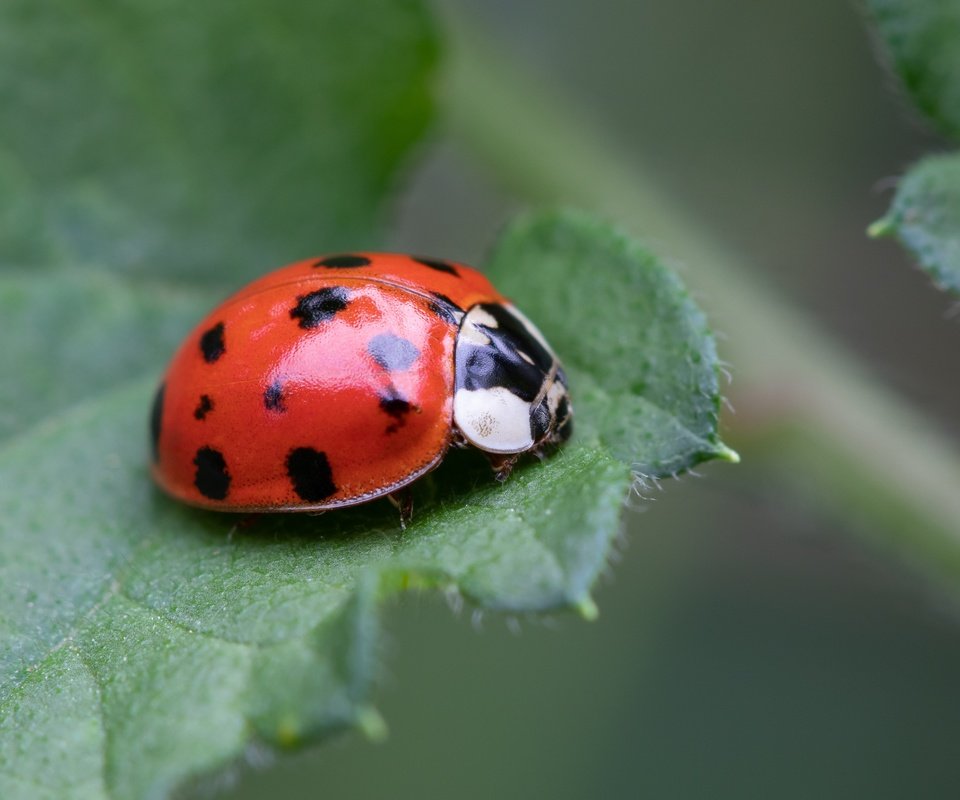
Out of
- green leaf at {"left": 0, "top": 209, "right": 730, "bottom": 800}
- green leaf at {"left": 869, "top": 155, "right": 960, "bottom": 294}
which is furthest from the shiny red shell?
green leaf at {"left": 869, "top": 155, "right": 960, "bottom": 294}

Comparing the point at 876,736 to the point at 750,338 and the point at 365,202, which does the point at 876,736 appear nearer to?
the point at 750,338

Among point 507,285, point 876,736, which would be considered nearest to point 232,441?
point 507,285

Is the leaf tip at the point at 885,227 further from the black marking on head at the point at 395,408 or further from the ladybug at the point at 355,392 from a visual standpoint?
the black marking on head at the point at 395,408

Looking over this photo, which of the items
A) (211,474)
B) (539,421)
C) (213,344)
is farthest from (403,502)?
(213,344)

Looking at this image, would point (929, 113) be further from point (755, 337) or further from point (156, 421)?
point (156, 421)

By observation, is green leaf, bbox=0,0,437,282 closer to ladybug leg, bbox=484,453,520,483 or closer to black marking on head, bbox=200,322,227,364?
black marking on head, bbox=200,322,227,364
